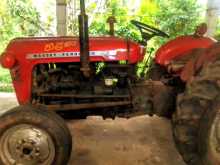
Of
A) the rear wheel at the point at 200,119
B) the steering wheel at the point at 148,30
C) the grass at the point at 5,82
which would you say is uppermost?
the steering wheel at the point at 148,30

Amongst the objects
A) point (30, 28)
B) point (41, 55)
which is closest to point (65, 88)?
point (41, 55)

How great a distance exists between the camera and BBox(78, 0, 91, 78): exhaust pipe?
9.12 ft

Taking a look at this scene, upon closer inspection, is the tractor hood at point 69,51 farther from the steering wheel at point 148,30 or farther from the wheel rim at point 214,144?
the wheel rim at point 214,144

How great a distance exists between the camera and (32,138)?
2729mm

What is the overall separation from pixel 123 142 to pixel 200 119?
1.27m

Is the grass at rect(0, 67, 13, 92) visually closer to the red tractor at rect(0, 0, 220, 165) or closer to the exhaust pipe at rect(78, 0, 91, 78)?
the red tractor at rect(0, 0, 220, 165)

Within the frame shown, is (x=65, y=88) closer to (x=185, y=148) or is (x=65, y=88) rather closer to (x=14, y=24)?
(x=185, y=148)

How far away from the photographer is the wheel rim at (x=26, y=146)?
2.73 m

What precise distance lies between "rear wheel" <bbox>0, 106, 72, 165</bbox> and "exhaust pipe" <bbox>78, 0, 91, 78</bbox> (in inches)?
19.7

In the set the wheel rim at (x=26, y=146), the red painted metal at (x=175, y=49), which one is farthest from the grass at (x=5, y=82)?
the red painted metal at (x=175, y=49)

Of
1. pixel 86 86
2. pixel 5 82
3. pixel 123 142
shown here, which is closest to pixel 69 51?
pixel 86 86

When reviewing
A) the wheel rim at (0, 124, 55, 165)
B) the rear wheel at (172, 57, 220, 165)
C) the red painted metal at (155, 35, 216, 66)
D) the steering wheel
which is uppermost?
the steering wheel

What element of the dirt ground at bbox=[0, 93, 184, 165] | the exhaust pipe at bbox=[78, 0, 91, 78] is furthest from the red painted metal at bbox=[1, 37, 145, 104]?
the dirt ground at bbox=[0, 93, 184, 165]

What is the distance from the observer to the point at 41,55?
3.09 metres
